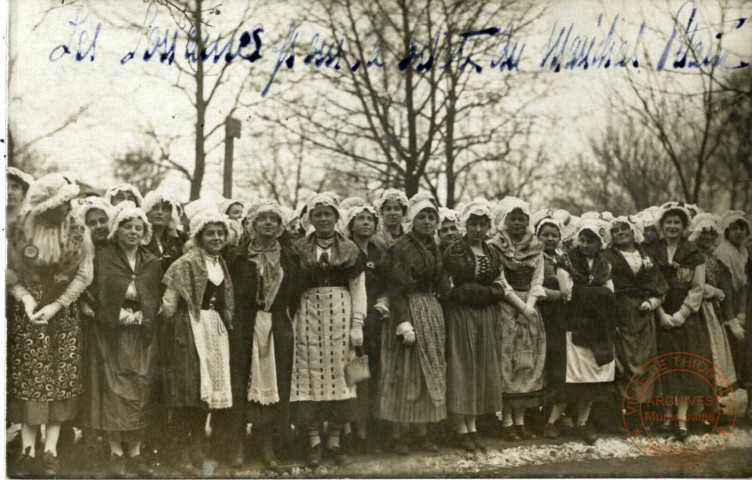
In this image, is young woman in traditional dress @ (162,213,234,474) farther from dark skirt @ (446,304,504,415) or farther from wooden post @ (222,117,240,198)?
dark skirt @ (446,304,504,415)

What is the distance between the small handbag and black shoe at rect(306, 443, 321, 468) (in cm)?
53

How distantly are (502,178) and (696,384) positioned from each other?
2.31m

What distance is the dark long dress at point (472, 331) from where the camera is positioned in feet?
16.9

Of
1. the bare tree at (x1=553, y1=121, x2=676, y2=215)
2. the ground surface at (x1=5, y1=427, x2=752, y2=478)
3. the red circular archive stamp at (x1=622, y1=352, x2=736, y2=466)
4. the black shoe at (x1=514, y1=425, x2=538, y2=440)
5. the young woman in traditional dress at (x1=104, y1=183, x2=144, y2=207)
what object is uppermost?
the bare tree at (x1=553, y1=121, x2=676, y2=215)

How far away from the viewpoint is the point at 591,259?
221 inches

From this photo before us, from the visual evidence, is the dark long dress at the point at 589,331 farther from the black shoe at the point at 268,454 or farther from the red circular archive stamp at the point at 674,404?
the black shoe at the point at 268,454

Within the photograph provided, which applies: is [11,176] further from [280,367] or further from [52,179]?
[280,367]

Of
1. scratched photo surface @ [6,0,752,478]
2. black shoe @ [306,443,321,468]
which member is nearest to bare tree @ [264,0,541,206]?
scratched photo surface @ [6,0,752,478]

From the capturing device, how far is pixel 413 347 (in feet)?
16.7

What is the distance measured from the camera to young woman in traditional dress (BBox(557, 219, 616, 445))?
5.54 meters

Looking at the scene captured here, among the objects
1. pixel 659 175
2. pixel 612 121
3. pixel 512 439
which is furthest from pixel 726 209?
pixel 512 439

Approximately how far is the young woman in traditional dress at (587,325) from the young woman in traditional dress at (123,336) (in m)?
3.18

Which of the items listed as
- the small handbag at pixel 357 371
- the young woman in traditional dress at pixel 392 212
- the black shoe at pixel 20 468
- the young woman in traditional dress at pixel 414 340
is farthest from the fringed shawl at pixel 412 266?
the black shoe at pixel 20 468

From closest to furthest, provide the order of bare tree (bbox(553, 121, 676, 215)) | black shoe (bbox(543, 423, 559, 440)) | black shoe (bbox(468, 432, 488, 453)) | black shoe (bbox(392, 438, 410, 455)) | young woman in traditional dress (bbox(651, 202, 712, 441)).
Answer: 1. black shoe (bbox(392, 438, 410, 455))
2. black shoe (bbox(468, 432, 488, 453))
3. black shoe (bbox(543, 423, 559, 440))
4. young woman in traditional dress (bbox(651, 202, 712, 441))
5. bare tree (bbox(553, 121, 676, 215))
